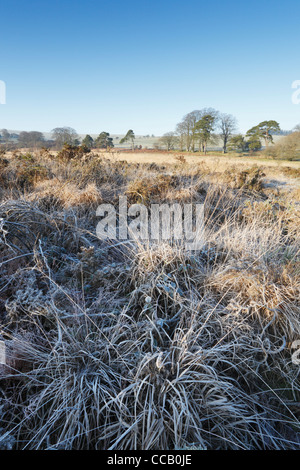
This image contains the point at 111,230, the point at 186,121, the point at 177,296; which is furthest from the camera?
the point at 186,121

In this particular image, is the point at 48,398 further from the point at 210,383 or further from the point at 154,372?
the point at 210,383

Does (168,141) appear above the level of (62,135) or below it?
above

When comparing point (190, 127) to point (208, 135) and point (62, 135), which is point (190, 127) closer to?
point (208, 135)

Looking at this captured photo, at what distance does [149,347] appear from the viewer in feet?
4.82

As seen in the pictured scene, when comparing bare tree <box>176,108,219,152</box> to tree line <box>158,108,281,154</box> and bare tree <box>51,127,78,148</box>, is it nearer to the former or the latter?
tree line <box>158,108,281,154</box>

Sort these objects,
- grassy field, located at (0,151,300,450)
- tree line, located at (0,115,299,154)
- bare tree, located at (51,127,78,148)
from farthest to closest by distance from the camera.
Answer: tree line, located at (0,115,299,154), bare tree, located at (51,127,78,148), grassy field, located at (0,151,300,450)

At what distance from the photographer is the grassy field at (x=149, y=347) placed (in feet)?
3.67

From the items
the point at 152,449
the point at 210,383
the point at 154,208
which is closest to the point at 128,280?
the point at 210,383

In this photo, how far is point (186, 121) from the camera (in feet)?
103

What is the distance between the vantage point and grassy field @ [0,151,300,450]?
1118 millimetres

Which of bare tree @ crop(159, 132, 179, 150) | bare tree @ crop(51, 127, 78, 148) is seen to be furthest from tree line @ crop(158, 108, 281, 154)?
bare tree @ crop(51, 127, 78, 148)

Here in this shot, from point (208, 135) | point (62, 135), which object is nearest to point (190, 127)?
point (208, 135)

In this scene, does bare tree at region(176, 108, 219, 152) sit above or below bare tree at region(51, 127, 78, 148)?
above

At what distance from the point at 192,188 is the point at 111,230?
2.17 meters
